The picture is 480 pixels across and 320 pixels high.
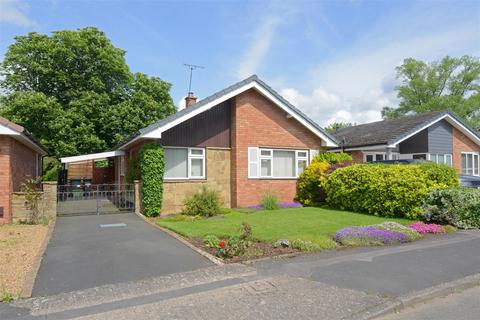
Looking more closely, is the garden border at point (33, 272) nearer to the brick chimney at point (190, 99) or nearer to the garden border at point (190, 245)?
the garden border at point (190, 245)

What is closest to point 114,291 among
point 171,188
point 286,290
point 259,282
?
point 259,282

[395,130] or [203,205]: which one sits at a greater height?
[395,130]

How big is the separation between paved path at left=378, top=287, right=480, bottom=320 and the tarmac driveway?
11.1ft

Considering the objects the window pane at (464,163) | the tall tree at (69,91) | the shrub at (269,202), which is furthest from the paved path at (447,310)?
the tall tree at (69,91)

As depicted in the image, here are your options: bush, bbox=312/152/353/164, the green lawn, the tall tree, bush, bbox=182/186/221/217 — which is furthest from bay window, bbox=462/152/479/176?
the tall tree

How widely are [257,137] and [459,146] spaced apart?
14.9m

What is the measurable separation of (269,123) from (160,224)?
694 centimetres

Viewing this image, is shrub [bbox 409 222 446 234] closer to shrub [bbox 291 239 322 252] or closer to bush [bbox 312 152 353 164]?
shrub [bbox 291 239 322 252]

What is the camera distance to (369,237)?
8.29 meters

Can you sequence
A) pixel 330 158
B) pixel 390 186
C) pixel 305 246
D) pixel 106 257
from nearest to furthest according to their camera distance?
pixel 106 257 < pixel 305 246 < pixel 390 186 < pixel 330 158

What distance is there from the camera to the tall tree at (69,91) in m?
22.8

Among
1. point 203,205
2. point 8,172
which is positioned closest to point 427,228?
point 203,205

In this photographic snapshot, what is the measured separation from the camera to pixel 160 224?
36.0 ft

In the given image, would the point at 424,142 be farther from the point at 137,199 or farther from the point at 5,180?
the point at 5,180
